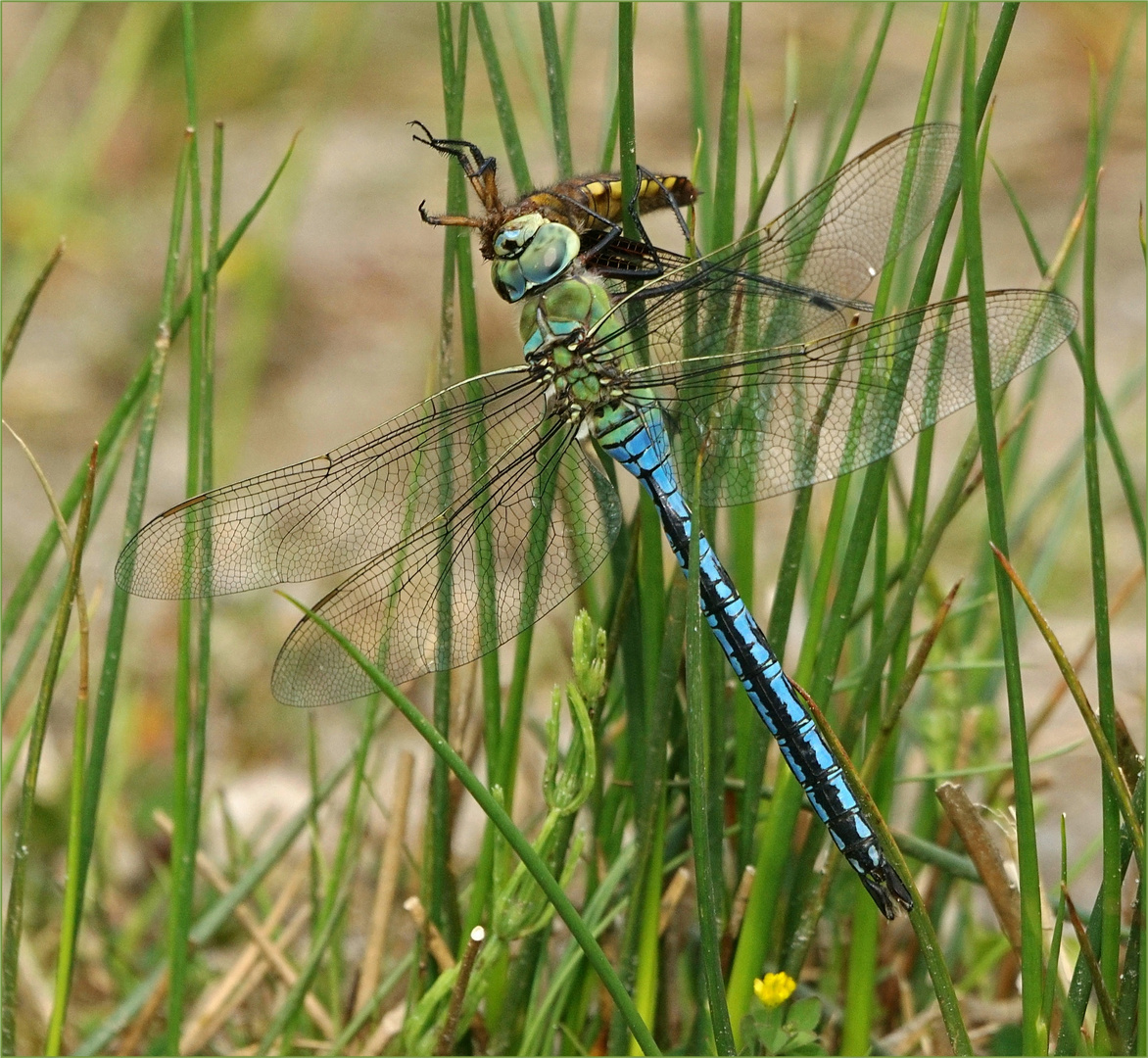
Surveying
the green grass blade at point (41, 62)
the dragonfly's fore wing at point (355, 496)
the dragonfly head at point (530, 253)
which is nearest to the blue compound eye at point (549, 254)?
the dragonfly head at point (530, 253)

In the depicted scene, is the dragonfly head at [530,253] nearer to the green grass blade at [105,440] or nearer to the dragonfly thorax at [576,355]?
the dragonfly thorax at [576,355]

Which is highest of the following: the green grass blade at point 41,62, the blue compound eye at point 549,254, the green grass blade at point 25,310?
the green grass blade at point 41,62

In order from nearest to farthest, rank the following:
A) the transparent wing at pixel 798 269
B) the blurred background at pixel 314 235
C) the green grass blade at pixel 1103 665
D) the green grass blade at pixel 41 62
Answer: the green grass blade at pixel 1103 665 → the transparent wing at pixel 798 269 → the green grass blade at pixel 41 62 → the blurred background at pixel 314 235

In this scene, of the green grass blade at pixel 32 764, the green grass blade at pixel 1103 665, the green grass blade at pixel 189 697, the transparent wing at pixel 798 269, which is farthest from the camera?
the transparent wing at pixel 798 269

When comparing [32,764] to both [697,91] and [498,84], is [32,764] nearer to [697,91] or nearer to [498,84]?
[498,84]

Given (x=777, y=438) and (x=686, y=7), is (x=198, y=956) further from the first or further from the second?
(x=686, y=7)

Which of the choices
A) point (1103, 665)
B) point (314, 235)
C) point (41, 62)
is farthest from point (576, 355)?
point (314, 235)

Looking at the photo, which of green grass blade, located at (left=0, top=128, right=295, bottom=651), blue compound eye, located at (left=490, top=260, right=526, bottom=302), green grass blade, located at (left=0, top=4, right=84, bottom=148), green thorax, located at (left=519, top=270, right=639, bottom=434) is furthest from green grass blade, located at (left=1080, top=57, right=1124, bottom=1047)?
green grass blade, located at (left=0, top=4, right=84, bottom=148)

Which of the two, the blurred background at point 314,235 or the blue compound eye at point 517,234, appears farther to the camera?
the blurred background at point 314,235
